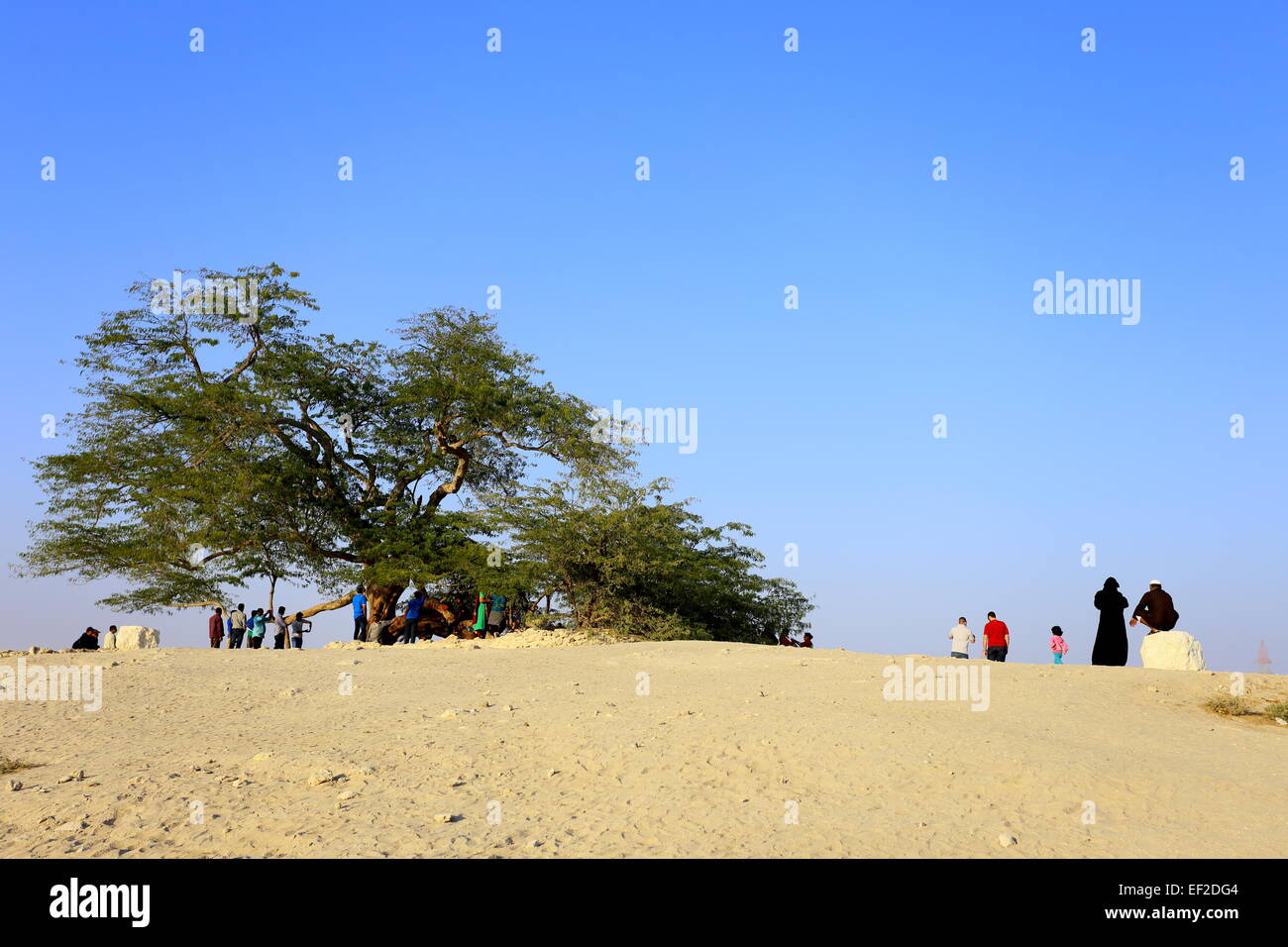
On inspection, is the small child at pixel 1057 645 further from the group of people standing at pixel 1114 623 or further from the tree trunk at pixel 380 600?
the tree trunk at pixel 380 600

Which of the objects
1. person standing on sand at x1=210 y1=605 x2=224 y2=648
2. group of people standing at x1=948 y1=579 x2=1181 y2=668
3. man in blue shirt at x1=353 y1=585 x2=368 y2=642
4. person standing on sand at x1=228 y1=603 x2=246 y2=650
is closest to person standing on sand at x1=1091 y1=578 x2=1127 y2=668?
group of people standing at x1=948 y1=579 x2=1181 y2=668

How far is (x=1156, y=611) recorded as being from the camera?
58.7 ft

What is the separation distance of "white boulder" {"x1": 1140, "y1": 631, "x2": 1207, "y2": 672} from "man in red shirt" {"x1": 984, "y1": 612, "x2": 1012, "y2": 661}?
10.5 feet

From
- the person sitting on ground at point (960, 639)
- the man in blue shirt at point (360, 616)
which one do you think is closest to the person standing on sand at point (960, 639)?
the person sitting on ground at point (960, 639)

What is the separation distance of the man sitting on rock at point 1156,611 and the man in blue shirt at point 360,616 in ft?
57.6

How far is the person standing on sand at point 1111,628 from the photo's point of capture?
60.8 ft

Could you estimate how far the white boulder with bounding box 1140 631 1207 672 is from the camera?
55.8 ft

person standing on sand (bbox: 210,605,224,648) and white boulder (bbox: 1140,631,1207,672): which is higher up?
white boulder (bbox: 1140,631,1207,672)

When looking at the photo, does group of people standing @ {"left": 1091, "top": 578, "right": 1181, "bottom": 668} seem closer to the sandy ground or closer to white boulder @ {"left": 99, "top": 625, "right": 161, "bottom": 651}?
the sandy ground

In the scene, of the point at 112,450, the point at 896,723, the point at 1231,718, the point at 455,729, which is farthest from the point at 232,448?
the point at 1231,718

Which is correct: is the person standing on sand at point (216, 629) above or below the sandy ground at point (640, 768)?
below
